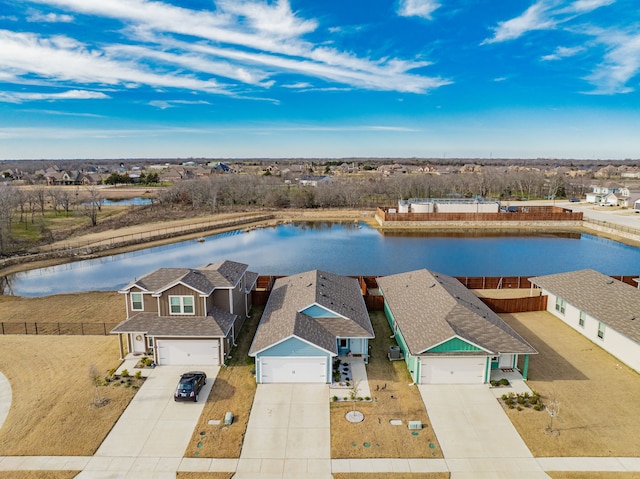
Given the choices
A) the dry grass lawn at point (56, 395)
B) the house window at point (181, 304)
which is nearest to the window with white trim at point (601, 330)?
the house window at point (181, 304)

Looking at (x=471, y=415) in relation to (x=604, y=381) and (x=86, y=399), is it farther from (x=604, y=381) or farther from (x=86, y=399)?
(x=86, y=399)

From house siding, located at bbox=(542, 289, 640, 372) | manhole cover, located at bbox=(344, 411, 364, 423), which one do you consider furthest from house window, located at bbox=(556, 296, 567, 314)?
manhole cover, located at bbox=(344, 411, 364, 423)

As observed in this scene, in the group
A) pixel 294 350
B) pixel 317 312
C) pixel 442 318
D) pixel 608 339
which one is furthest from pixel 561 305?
pixel 294 350

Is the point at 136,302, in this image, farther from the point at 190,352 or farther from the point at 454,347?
the point at 454,347

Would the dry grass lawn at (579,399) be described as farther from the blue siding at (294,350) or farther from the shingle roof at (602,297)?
the blue siding at (294,350)

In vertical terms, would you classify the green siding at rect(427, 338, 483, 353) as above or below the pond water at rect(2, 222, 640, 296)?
above

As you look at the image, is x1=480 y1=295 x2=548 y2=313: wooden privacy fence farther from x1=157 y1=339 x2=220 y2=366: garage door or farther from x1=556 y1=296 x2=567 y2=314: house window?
x1=157 y1=339 x2=220 y2=366: garage door
